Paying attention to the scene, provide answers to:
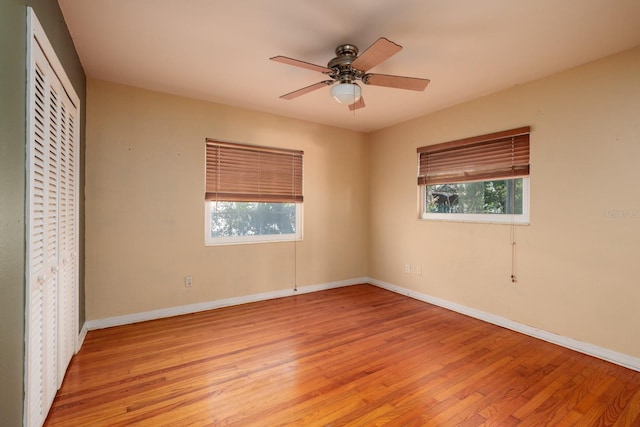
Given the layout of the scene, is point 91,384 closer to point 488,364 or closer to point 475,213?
point 488,364

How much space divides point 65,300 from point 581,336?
414 centimetres

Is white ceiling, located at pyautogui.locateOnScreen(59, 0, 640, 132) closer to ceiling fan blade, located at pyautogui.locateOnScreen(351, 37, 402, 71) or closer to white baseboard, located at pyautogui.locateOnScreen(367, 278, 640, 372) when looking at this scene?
ceiling fan blade, located at pyautogui.locateOnScreen(351, 37, 402, 71)

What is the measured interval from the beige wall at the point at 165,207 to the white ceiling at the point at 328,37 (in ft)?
1.34

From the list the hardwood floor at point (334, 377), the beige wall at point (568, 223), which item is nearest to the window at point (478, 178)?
the beige wall at point (568, 223)

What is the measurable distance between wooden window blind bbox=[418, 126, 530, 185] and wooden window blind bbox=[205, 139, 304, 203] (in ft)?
5.64

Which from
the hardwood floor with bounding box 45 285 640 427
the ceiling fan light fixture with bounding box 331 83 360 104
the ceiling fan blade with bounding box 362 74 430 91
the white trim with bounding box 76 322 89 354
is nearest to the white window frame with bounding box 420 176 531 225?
the hardwood floor with bounding box 45 285 640 427

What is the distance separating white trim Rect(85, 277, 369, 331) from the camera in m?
3.07

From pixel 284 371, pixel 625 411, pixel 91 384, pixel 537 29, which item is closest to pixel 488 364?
pixel 625 411

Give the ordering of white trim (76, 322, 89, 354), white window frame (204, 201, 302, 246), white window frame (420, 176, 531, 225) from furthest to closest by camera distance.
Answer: white window frame (204, 201, 302, 246), white window frame (420, 176, 531, 225), white trim (76, 322, 89, 354)

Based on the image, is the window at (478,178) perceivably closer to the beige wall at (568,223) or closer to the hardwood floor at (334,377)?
the beige wall at (568,223)

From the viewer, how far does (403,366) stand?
7.76ft

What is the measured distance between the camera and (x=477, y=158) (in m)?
3.44

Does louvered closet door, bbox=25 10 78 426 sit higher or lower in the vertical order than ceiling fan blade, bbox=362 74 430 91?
lower

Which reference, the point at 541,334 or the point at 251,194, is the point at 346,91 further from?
the point at 541,334
